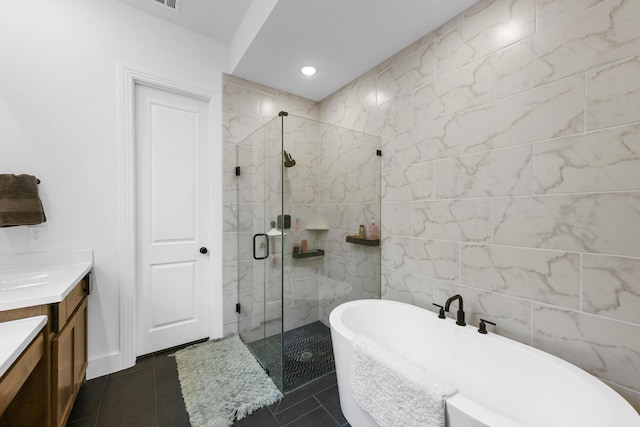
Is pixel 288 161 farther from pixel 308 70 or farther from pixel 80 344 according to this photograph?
pixel 80 344

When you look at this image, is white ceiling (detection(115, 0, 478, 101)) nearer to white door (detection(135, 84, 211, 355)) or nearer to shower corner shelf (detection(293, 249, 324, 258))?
white door (detection(135, 84, 211, 355))

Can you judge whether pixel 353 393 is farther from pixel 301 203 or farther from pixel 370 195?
pixel 370 195

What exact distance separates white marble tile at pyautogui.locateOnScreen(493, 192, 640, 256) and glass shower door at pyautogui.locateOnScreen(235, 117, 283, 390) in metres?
1.45

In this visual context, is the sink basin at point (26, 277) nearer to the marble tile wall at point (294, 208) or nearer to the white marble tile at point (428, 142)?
the marble tile wall at point (294, 208)

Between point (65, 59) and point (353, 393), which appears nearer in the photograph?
point (353, 393)

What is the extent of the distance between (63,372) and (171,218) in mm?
1236

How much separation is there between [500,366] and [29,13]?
364 cm

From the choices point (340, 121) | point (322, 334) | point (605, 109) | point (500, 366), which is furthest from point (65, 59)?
point (500, 366)

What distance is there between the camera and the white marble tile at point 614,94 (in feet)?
3.55

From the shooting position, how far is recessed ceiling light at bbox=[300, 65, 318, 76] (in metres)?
2.33

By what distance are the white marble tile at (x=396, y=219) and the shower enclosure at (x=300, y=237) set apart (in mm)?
104

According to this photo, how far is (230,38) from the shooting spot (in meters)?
2.40

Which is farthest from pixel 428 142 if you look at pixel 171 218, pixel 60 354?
pixel 60 354

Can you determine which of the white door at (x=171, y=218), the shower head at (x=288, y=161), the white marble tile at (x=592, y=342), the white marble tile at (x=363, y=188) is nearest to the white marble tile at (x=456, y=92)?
the white marble tile at (x=363, y=188)
